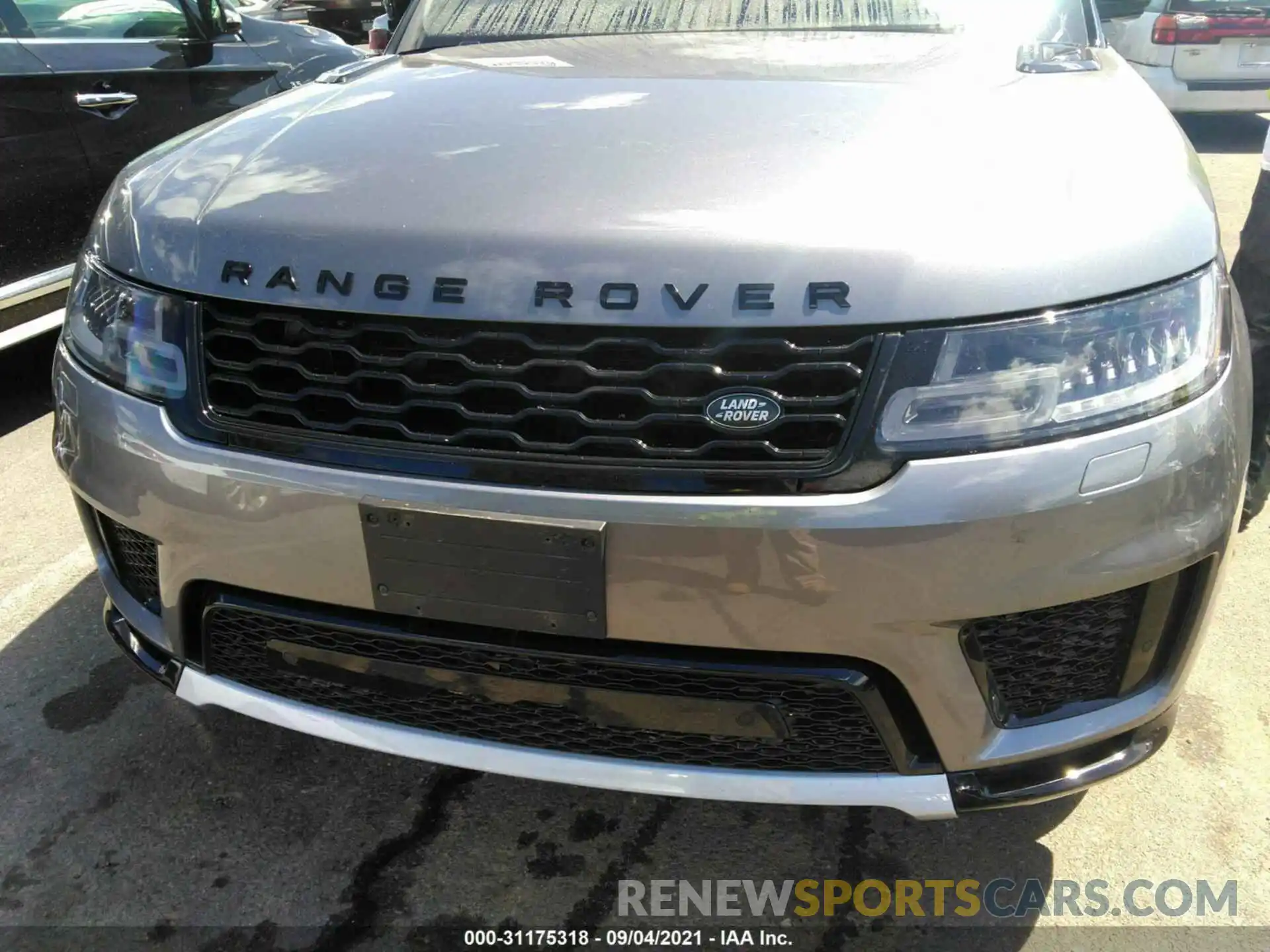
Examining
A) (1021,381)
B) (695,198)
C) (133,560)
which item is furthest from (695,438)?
(133,560)

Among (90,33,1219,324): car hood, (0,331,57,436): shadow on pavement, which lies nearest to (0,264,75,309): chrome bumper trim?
(0,331,57,436): shadow on pavement

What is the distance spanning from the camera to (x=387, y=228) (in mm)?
1535

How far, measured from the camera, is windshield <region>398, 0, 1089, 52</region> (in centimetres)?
237

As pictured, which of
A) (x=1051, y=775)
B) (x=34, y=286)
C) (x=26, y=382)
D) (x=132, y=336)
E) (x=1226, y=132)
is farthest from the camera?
(x=1226, y=132)

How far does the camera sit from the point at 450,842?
6.61 feet

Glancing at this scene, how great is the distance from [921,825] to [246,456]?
4.79 ft

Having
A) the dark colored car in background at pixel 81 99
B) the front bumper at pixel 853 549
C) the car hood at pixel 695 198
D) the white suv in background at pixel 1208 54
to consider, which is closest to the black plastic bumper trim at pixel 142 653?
the front bumper at pixel 853 549

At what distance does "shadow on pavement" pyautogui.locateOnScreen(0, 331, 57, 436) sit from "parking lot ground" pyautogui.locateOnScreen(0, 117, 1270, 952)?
1849 millimetres

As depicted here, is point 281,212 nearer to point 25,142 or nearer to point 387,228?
point 387,228

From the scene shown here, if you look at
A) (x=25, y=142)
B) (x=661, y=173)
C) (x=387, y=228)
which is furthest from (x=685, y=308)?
(x=25, y=142)

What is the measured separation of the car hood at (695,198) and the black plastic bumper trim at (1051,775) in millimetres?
700

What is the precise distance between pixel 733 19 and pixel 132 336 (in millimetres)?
1581

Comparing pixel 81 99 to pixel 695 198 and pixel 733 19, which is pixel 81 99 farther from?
pixel 695 198

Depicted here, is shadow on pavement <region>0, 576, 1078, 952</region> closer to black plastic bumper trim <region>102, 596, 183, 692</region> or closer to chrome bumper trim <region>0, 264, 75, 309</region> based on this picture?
black plastic bumper trim <region>102, 596, 183, 692</region>
